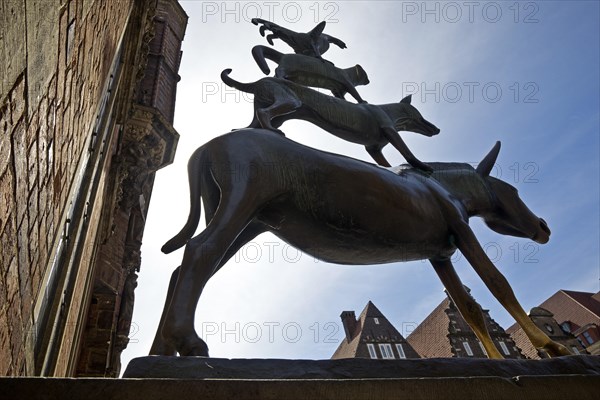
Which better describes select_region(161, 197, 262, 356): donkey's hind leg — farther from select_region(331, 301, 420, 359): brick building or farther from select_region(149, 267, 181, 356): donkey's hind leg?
select_region(331, 301, 420, 359): brick building

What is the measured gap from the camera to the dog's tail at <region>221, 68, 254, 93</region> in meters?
3.24

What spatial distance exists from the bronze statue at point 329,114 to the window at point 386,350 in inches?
878

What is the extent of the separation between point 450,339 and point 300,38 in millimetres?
20741

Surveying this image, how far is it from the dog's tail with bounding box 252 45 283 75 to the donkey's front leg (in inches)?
78.5

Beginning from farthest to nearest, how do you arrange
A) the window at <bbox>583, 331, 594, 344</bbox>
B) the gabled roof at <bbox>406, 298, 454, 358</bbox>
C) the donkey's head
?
the window at <bbox>583, 331, 594, 344</bbox>, the gabled roof at <bbox>406, 298, 454, 358</bbox>, the donkey's head

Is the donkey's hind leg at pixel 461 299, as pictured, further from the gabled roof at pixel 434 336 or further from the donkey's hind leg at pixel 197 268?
the gabled roof at pixel 434 336

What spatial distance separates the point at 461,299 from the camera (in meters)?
2.79

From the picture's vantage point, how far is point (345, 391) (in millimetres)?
1375

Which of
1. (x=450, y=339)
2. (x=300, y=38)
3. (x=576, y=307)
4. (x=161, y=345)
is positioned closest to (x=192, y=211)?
(x=161, y=345)

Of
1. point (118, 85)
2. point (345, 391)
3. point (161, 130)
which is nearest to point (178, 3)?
point (161, 130)

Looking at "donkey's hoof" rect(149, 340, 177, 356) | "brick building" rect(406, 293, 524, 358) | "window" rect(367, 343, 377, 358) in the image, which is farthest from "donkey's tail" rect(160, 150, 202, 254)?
"window" rect(367, 343, 377, 358)

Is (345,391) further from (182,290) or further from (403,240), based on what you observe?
(403,240)

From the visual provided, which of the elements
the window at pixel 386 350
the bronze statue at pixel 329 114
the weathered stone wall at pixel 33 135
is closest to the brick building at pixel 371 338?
the window at pixel 386 350

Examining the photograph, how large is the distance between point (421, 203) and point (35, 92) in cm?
194
